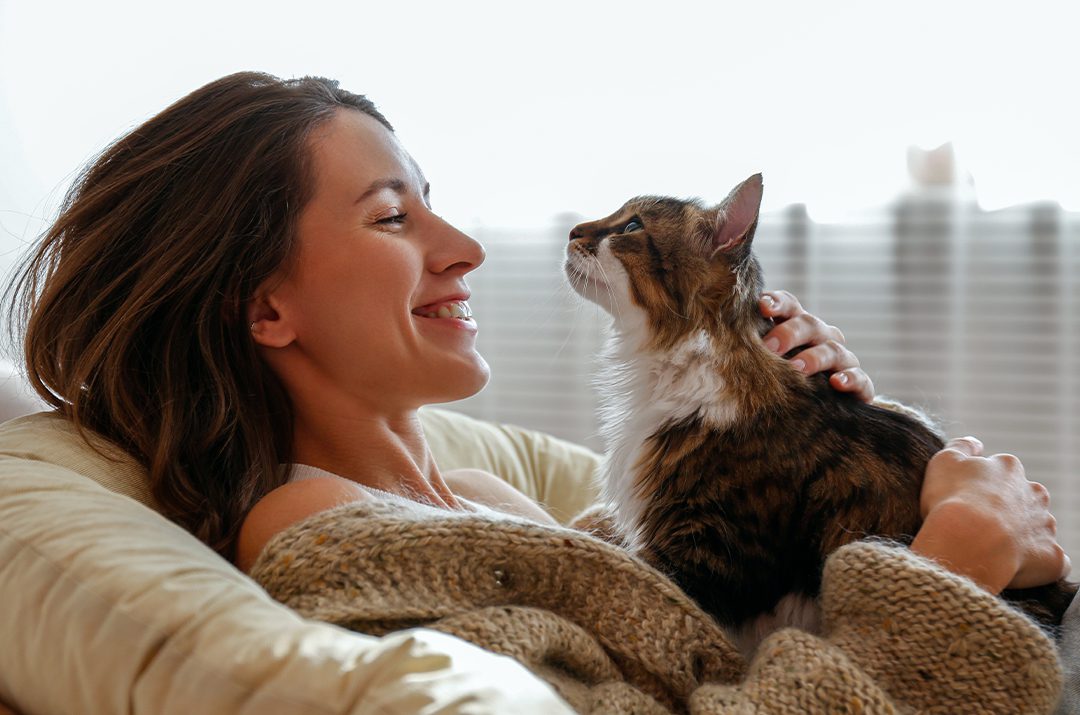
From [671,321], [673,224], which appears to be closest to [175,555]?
[671,321]

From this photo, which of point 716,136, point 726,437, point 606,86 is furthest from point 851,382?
point 606,86

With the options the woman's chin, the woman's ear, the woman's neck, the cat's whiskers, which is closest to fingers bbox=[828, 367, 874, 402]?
the cat's whiskers

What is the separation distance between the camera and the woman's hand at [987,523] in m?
1.16

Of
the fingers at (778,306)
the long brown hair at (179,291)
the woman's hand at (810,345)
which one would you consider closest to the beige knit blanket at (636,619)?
the long brown hair at (179,291)

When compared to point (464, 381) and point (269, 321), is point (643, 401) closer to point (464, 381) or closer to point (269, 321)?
point (464, 381)

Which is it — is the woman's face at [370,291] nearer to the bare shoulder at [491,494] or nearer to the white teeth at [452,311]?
the white teeth at [452,311]

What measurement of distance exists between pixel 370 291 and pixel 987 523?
2.94 feet

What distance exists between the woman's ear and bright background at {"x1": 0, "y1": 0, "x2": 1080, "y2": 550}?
1931mm

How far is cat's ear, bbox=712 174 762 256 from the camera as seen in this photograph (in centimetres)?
142

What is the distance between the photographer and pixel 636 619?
1.04 meters

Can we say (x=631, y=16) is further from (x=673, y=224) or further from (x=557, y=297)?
(x=673, y=224)

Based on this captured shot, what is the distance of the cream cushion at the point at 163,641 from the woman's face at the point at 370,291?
1.38ft

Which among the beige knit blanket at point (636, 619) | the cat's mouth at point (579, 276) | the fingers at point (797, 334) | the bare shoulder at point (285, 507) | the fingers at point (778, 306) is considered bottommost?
the beige knit blanket at point (636, 619)

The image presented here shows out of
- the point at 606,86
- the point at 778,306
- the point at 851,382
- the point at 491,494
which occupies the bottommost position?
the point at 491,494
